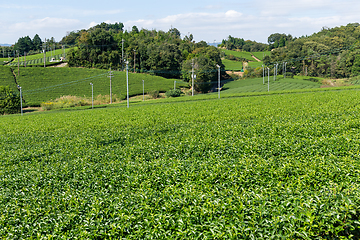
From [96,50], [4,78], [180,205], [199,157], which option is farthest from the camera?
[96,50]

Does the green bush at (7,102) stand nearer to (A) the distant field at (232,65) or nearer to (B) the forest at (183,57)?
(B) the forest at (183,57)

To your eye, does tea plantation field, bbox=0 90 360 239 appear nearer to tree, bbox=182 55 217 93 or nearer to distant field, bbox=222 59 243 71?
tree, bbox=182 55 217 93

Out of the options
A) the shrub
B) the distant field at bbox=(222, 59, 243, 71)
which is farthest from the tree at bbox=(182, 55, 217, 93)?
the distant field at bbox=(222, 59, 243, 71)

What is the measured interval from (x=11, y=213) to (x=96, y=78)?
10955cm

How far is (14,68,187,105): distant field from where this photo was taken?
92.7 metres

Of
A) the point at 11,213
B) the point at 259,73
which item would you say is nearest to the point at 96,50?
the point at 259,73

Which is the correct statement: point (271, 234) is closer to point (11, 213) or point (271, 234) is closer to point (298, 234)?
point (298, 234)

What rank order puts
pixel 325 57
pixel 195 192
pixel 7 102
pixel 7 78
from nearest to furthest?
pixel 195 192, pixel 7 102, pixel 7 78, pixel 325 57

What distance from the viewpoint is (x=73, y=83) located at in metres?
105

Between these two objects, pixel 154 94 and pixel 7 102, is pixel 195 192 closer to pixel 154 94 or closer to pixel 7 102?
pixel 7 102

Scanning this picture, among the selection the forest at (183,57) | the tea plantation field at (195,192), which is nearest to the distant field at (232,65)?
the forest at (183,57)

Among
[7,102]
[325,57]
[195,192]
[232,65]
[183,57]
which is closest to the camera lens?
[195,192]

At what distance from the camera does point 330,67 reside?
119m

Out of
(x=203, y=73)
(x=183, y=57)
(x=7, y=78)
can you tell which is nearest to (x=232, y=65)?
(x=183, y=57)
